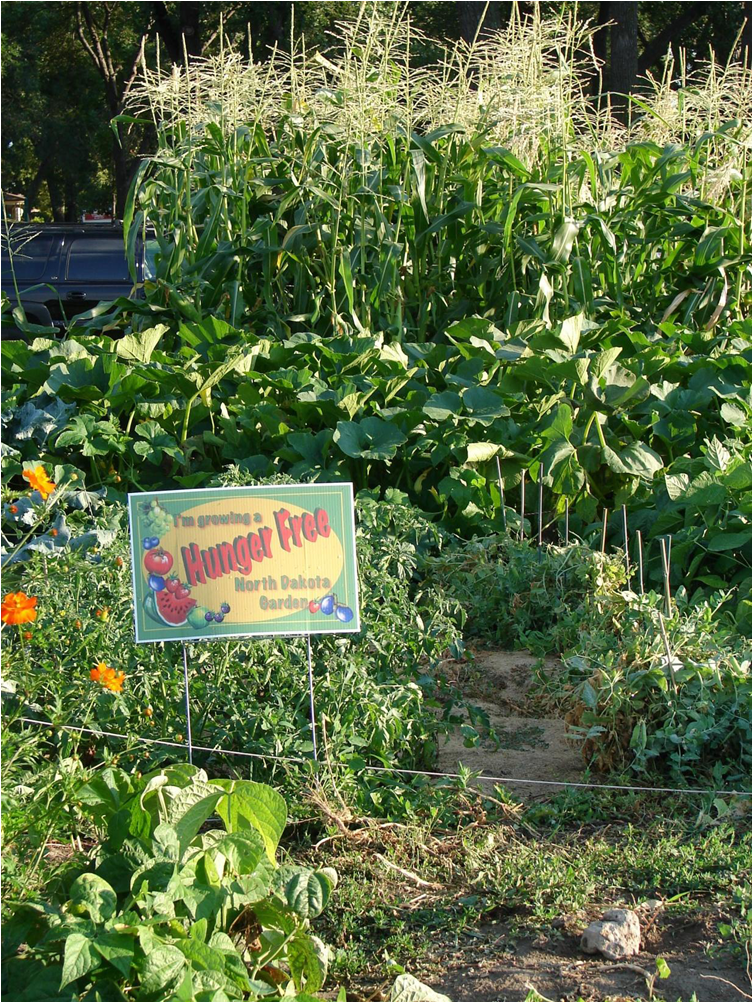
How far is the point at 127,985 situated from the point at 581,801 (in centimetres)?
130

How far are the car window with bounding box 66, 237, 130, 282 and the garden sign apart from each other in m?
9.69

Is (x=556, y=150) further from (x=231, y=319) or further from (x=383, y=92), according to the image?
(x=231, y=319)

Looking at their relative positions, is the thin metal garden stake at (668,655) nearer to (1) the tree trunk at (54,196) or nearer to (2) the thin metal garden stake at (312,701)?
(2) the thin metal garden stake at (312,701)

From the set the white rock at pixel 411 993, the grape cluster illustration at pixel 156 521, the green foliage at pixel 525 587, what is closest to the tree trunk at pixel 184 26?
the green foliage at pixel 525 587

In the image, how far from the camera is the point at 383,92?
5680mm

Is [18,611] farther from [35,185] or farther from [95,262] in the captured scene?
[35,185]

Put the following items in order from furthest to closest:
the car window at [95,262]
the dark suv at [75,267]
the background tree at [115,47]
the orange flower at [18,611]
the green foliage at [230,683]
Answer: the background tree at [115,47]
the car window at [95,262]
the dark suv at [75,267]
the green foliage at [230,683]
the orange flower at [18,611]

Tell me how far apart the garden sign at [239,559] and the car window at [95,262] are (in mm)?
9694

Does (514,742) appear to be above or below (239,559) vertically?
below

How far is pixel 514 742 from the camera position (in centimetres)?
314

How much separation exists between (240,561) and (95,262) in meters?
10.0

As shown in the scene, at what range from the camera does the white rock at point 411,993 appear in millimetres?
1982

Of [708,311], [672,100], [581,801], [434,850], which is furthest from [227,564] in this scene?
[672,100]

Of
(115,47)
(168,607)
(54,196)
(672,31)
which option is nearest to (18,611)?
(168,607)
